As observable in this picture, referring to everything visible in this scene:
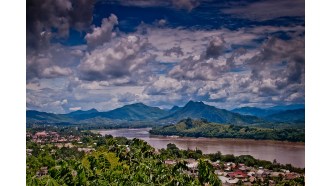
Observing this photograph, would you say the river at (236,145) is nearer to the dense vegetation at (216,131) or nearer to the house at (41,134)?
the dense vegetation at (216,131)

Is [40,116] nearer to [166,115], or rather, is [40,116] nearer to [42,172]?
[42,172]

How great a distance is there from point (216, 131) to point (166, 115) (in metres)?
0.53

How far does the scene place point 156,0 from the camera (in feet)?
19.0

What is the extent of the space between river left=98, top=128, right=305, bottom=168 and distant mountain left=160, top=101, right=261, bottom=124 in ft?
0.66

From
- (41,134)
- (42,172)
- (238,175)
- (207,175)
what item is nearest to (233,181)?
(238,175)

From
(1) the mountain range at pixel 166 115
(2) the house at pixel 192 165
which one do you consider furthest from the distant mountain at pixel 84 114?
(2) the house at pixel 192 165

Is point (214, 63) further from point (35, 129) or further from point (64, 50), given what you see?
point (35, 129)

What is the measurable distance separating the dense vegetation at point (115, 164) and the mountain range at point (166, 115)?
6.8 inches

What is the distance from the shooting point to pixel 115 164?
19.2ft
